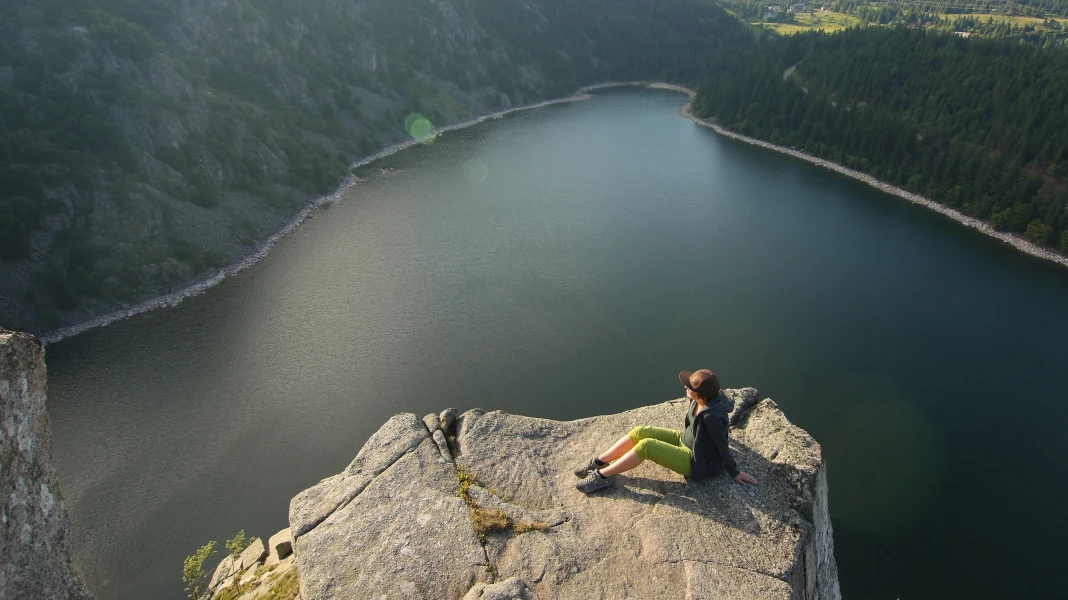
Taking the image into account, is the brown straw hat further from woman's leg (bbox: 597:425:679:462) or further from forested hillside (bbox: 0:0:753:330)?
forested hillside (bbox: 0:0:753:330)

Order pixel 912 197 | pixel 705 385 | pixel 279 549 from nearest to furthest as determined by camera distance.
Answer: pixel 705 385 < pixel 279 549 < pixel 912 197

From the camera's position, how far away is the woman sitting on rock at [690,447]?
7.84 metres

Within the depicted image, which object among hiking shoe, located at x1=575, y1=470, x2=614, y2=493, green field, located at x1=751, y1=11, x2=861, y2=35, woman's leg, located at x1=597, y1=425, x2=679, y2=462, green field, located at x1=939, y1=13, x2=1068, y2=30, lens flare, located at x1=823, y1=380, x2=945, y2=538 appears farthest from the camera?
green field, located at x1=751, y1=11, x2=861, y2=35

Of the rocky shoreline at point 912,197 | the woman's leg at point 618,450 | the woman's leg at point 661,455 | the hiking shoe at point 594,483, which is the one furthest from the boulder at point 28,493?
the rocky shoreline at point 912,197

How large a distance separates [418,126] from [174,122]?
35.9m

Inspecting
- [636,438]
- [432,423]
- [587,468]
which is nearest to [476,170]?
[432,423]

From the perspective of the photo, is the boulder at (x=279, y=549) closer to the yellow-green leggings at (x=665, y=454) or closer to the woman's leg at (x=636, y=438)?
the woman's leg at (x=636, y=438)

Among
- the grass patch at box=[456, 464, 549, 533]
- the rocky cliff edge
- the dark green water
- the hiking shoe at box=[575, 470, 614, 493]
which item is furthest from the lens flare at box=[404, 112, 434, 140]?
the grass patch at box=[456, 464, 549, 533]

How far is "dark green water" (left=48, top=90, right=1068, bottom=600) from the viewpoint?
75.8ft

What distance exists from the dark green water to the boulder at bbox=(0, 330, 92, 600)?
15.3m

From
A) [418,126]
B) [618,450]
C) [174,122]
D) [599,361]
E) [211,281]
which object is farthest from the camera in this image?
[418,126]

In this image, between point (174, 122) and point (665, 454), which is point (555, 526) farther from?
point (174, 122)

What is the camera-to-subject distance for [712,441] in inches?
314

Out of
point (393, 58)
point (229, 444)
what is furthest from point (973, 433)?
point (393, 58)
